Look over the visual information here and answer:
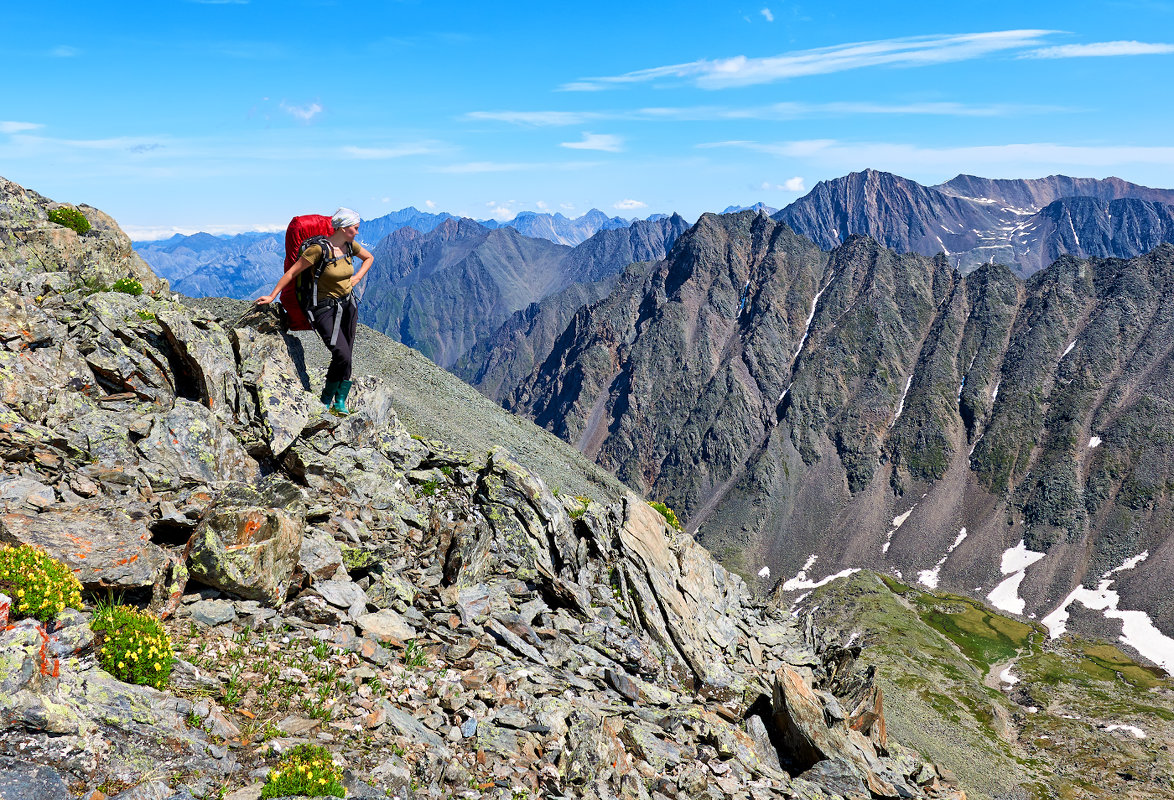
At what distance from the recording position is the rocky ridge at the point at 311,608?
9.53 metres

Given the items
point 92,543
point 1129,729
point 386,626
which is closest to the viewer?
point 92,543

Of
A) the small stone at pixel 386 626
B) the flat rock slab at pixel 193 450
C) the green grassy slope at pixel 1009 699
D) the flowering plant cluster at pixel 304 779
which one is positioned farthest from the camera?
the green grassy slope at pixel 1009 699

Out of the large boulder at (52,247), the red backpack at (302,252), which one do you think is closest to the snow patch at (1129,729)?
the red backpack at (302,252)

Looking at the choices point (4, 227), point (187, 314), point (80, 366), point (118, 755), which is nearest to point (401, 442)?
point (187, 314)

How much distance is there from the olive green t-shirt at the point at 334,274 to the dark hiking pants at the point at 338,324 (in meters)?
0.36

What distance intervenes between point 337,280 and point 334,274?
231 millimetres

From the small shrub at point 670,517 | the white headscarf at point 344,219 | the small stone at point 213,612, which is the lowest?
the small shrub at point 670,517

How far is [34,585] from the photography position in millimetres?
9477

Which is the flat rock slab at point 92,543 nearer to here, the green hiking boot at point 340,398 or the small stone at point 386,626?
the small stone at point 386,626

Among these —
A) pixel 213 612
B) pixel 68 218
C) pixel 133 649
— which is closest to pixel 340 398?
pixel 213 612

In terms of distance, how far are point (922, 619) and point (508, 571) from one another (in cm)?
19950

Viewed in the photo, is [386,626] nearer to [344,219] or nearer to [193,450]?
[193,450]

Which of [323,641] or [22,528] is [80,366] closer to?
[22,528]

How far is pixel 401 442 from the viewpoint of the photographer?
83.4 ft
